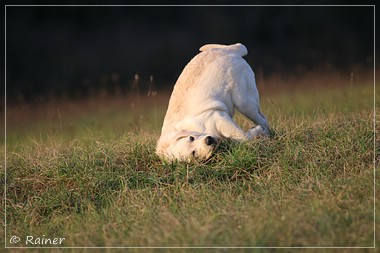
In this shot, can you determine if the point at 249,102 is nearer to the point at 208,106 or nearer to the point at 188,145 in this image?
the point at 208,106

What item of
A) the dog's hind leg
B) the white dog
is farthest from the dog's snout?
the dog's hind leg

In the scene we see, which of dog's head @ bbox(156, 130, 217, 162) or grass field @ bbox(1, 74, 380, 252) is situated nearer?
grass field @ bbox(1, 74, 380, 252)

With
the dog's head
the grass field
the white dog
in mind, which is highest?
the white dog

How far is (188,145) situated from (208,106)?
18.9 inches

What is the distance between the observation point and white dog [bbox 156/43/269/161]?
689cm

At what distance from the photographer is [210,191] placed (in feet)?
21.2

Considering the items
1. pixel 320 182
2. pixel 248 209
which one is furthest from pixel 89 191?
pixel 320 182

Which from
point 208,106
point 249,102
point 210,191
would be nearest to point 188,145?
point 208,106

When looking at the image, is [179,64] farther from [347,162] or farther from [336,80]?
[347,162]

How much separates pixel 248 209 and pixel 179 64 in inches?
591

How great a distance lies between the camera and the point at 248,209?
584 centimetres

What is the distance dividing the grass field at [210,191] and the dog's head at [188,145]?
11 cm

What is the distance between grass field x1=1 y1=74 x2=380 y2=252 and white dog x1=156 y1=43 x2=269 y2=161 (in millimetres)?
161

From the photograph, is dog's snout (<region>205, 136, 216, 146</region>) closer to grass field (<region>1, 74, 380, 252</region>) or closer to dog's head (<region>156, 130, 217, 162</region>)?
dog's head (<region>156, 130, 217, 162</region>)
